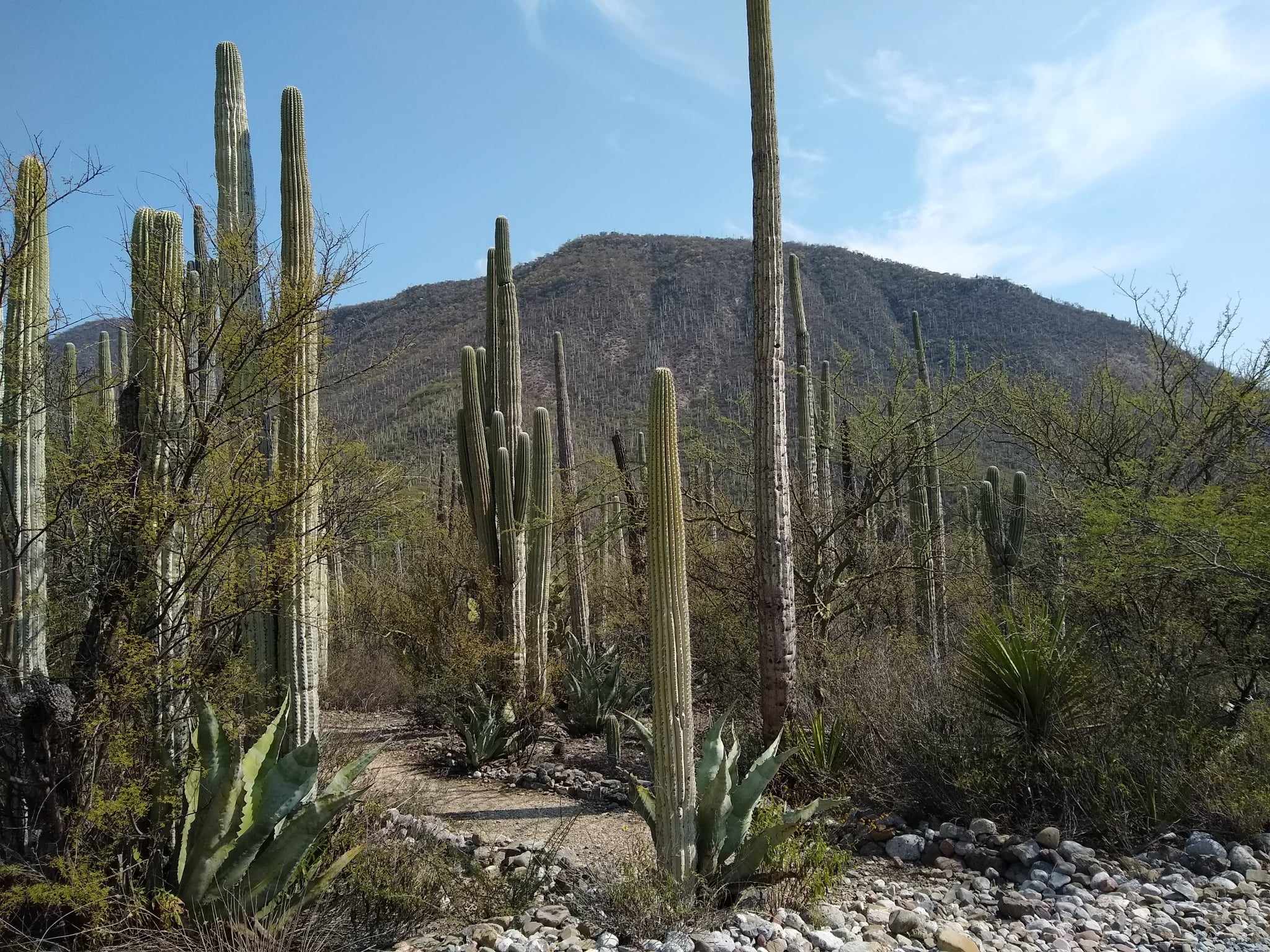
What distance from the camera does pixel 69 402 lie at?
693cm

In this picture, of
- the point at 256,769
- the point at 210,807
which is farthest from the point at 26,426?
the point at 210,807

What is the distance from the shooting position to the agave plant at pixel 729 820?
462cm

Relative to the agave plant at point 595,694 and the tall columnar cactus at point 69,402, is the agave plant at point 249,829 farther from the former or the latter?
the agave plant at point 595,694

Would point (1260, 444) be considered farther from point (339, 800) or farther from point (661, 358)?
point (661, 358)

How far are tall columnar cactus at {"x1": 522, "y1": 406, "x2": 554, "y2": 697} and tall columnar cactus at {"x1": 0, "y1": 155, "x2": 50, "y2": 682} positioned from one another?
5316mm

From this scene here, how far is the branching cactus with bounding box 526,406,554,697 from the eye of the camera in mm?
10625

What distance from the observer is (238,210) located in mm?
6766

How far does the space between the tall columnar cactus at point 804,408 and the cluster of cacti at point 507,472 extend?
3.26 metres

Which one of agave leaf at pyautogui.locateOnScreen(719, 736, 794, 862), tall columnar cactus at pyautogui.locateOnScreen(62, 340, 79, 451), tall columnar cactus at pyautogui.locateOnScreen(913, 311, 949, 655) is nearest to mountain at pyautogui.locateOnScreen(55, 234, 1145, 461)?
tall columnar cactus at pyautogui.locateOnScreen(913, 311, 949, 655)

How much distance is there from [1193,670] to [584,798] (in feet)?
17.0

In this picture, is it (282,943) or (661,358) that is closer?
(282,943)

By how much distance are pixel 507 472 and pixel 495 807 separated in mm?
3937

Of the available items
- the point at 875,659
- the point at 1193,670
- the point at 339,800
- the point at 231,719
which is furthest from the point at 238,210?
the point at 1193,670

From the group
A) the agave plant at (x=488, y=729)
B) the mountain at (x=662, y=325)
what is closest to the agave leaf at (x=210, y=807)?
the agave plant at (x=488, y=729)
